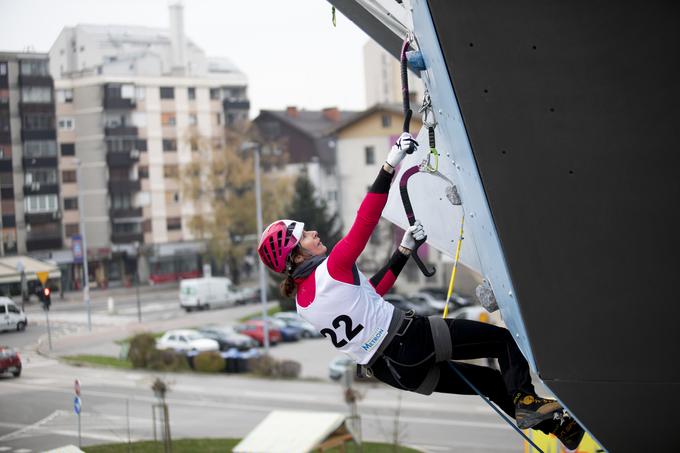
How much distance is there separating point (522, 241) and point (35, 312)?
A: 10.5 metres

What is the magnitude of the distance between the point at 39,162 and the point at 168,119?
23366 millimetres

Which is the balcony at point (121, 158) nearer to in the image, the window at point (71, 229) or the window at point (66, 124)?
the window at point (66, 124)

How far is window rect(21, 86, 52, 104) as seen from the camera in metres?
15.2

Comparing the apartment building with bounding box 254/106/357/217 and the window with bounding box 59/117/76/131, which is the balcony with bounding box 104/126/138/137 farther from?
the apartment building with bounding box 254/106/357/217

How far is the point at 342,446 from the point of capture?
47.1 ft

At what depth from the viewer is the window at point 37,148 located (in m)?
15.7

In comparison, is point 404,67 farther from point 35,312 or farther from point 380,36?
point 35,312

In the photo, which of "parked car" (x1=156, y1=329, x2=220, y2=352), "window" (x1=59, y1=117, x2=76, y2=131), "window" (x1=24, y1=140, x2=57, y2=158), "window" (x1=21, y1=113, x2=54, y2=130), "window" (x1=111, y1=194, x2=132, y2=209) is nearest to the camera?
"window" (x1=21, y1=113, x2=54, y2=130)

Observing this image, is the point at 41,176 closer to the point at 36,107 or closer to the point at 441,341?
the point at 36,107

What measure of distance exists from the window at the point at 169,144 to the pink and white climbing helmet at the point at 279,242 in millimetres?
37279

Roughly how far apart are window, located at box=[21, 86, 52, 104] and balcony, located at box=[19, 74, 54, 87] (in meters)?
0.12

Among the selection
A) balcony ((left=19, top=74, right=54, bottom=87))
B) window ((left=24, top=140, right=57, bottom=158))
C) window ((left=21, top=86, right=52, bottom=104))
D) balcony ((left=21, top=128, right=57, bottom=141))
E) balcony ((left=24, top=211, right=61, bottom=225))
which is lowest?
balcony ((left=24, top=211, right=61, bottom=225))

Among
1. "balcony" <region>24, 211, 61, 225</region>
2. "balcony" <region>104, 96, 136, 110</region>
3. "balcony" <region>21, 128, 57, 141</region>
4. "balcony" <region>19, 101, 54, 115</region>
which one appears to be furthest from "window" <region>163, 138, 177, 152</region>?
"balcony" <region>24, 211, 61, 225</region>

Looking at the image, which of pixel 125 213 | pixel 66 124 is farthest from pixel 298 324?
pixel 66 124
